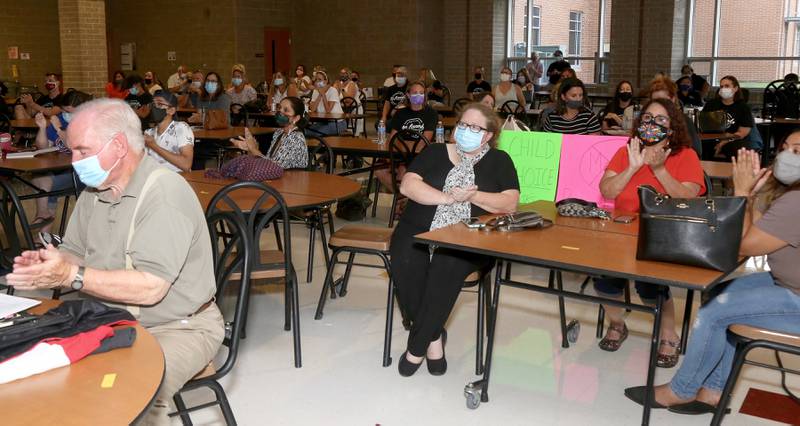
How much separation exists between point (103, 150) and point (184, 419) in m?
0.93

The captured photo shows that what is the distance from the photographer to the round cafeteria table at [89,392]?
134 centimetres

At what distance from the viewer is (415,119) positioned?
6.51 m

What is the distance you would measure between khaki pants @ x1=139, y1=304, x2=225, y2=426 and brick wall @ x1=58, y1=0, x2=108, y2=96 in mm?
10519

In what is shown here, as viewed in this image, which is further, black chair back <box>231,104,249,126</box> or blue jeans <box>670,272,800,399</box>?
black chair back <box>231,104,249,126</box>

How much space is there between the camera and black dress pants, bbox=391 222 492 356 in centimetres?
318

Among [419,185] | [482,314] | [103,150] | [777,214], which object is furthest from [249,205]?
[777,214]

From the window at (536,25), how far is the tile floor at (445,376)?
12.3m

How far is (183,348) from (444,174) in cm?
163

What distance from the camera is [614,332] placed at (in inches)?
143

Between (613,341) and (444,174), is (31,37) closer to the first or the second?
(444,174)

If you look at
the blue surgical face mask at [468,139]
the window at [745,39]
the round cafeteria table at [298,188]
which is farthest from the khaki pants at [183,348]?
the window at [745,39]

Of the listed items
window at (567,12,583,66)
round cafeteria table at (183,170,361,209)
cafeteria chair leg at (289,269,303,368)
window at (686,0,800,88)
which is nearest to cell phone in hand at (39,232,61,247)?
round cafeteria table at (183,170,361,209)

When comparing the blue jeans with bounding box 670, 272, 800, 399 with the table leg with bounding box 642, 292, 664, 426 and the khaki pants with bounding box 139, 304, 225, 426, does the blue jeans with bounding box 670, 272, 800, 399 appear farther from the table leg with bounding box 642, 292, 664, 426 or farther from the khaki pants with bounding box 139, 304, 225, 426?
the khaki pants with bounding box 139, 304, 225, 426

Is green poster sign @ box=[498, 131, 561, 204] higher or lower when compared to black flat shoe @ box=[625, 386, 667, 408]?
higher
